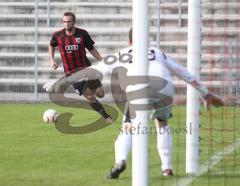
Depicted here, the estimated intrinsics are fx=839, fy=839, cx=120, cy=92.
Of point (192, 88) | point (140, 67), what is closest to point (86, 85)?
point (192, 88)

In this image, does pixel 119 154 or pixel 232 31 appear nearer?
pixel 119 154

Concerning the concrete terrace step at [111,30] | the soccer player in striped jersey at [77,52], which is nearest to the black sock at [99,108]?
the soccer player in striped jersey at [77,52]

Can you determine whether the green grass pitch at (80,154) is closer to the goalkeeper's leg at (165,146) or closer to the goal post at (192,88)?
the goalkeeper's leg at (165,146)

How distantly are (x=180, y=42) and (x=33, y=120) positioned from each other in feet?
23.0

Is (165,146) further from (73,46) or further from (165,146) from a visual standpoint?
(73,46)

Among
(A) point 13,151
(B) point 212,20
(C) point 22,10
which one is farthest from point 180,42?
(A) point 13,151

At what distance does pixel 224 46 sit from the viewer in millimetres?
20984

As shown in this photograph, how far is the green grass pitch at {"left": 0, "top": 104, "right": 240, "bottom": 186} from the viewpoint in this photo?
911 cm

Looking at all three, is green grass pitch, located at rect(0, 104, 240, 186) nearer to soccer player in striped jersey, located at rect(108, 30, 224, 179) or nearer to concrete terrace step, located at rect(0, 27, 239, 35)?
soccer player in striped jersey, located at rect(108, 30, 224, 179)

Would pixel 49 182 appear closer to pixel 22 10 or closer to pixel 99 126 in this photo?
pixel 99 126

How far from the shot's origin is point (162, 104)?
9.25 m

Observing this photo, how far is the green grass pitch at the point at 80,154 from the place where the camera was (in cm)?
911

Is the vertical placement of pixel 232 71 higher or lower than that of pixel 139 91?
lower

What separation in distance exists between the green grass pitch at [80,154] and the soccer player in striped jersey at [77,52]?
735 mm
